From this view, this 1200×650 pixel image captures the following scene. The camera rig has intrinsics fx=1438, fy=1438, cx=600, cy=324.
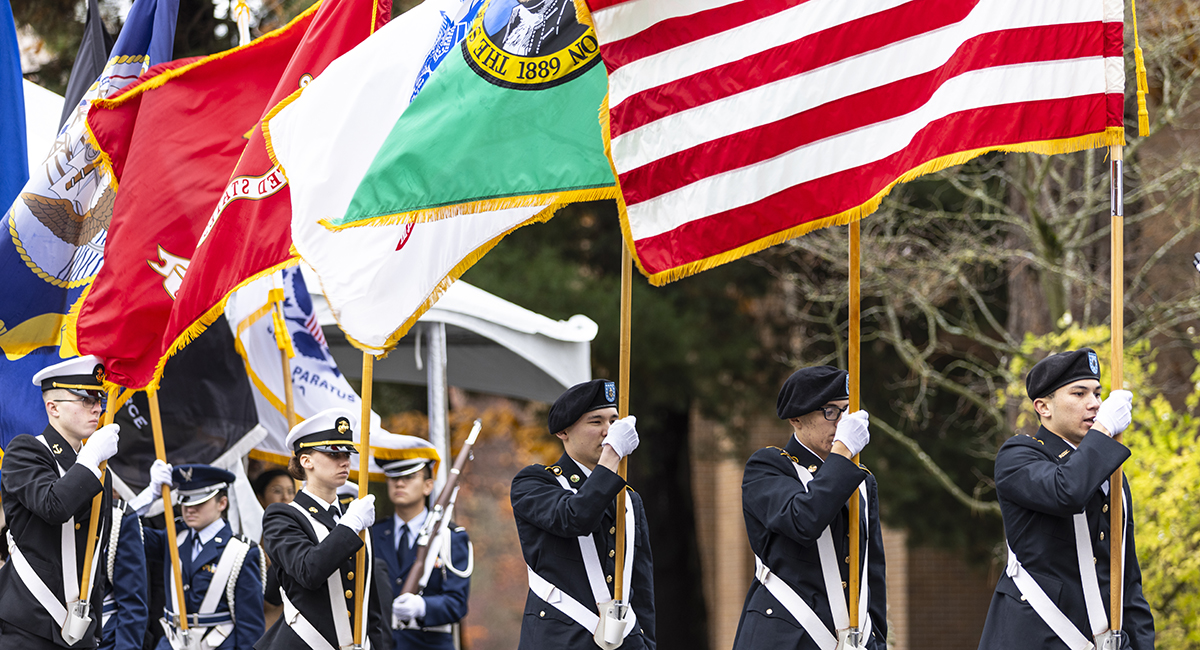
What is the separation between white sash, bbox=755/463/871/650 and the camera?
204 inches

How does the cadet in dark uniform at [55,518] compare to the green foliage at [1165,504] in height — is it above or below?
above

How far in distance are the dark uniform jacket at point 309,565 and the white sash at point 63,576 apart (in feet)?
3.42

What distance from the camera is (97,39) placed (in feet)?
29.6

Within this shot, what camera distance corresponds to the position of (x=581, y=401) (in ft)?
19.0

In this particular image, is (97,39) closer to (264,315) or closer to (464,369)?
(264,315)

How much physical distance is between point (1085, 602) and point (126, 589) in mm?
5048

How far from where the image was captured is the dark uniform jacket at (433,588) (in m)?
8.32

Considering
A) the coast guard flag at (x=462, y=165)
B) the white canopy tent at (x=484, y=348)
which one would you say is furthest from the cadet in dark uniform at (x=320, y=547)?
the white canopy tent at (x=484, y=348)

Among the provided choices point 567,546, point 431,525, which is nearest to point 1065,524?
point 567,546

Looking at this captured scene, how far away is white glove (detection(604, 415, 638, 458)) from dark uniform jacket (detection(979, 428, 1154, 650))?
4.41ft

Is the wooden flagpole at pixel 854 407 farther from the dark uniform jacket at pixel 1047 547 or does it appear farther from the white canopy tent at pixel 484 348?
the white canopy tent at pixel 484 348

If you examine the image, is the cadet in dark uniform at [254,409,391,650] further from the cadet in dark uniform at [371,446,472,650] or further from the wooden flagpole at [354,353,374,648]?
the cadet in dark uniform at [371,446,472,650]

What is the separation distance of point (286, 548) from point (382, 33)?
235 centimetres

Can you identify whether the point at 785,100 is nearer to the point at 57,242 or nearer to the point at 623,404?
the point at 623,404
